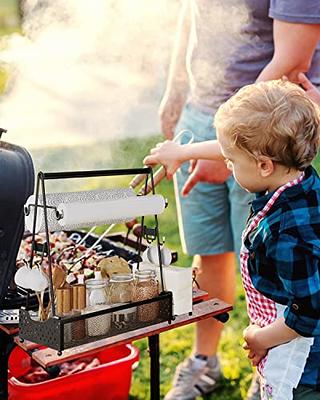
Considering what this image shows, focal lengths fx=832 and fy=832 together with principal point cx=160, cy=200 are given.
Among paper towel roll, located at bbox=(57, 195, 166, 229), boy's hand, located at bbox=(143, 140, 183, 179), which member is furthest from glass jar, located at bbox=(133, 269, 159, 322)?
boy's hand, located at bbox=(143, 140, 183, 179)

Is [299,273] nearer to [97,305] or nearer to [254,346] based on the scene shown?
[254,346]

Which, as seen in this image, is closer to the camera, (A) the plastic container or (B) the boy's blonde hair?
(B) the boy's blonde hair

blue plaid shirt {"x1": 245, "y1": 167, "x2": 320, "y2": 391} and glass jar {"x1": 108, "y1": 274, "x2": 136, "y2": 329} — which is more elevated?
blue plaid shirt {"x1": 245, "y1": 167, "x2": 320, "y2": 391}

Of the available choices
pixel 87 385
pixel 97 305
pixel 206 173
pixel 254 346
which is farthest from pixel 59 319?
pixel 206 173

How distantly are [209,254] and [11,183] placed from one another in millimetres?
1298

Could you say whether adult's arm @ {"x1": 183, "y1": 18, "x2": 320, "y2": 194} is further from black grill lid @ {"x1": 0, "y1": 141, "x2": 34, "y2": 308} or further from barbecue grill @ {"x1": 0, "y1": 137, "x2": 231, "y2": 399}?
black grill lid @ {"x1": 0, "y1": 141, "x2": 34, "y2": 308}

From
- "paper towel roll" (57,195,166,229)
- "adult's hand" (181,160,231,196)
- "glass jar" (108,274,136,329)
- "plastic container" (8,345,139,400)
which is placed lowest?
"plastic container" (8,345,139,400)

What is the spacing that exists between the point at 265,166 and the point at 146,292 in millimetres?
420

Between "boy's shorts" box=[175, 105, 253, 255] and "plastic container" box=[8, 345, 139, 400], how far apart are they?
24.4 inches

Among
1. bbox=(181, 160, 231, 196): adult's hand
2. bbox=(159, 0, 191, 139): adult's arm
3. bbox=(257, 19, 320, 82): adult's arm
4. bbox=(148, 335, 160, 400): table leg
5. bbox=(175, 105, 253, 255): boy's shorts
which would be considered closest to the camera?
bbox=(148, 335, 160, 400): table leg

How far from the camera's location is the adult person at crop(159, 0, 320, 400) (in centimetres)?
267

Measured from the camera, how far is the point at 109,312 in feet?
6.35

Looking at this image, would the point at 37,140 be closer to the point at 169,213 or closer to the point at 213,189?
the point at 213,189

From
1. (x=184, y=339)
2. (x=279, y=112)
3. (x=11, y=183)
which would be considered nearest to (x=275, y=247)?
(x=279, y=112)
